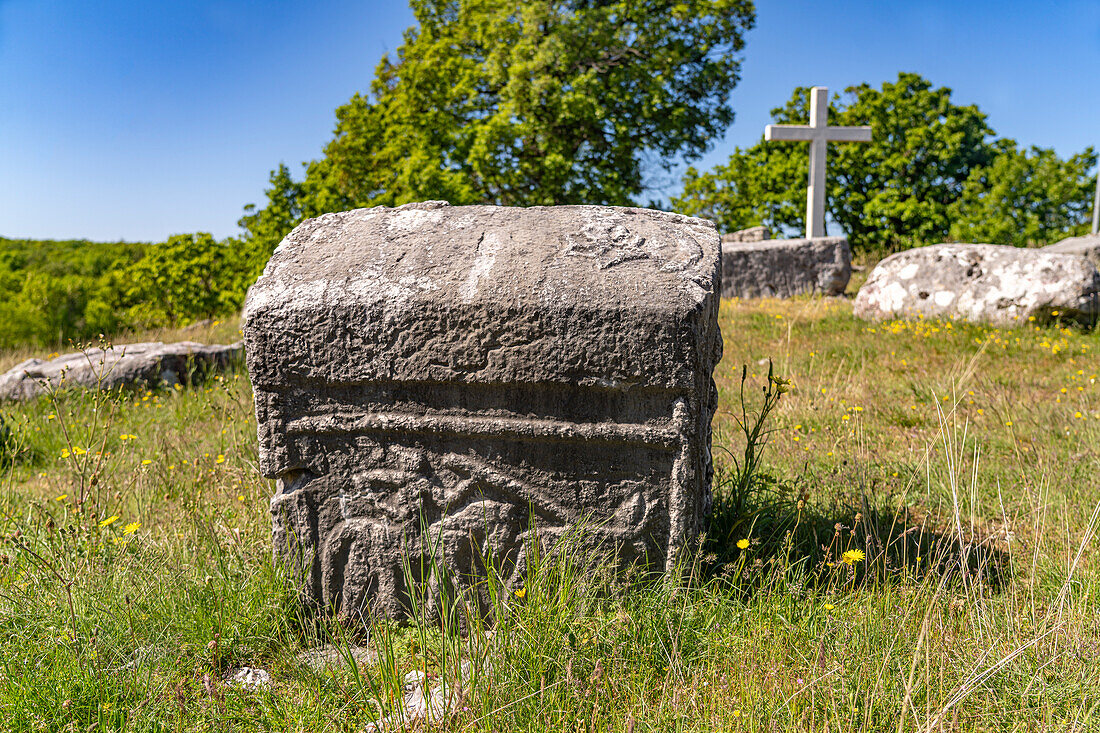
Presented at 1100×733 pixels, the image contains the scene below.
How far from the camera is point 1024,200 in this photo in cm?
1958

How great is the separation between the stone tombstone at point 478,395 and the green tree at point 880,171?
18911 mm

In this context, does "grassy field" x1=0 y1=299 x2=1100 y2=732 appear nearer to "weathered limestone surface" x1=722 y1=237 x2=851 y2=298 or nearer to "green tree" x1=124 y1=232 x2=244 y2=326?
"weathered limestone surface" x1=722 y1=237 x2=851 y2=298

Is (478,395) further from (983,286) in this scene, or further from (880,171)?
(880,171)

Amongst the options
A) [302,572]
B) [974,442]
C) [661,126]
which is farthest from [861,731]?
[661,126]

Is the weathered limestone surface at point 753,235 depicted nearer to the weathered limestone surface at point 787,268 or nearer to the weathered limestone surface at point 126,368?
the weathered limestone surface at point 787,268

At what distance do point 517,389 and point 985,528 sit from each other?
2.24 m

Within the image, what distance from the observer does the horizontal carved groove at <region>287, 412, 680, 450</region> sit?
2.17 meters

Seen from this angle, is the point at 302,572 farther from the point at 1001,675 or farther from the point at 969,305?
the point at 969,305

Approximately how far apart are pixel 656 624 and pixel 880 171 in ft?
72.2

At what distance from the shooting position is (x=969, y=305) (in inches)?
266

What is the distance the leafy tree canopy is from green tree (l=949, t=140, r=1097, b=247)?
0.04 meters

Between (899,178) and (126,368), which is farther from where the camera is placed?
(899,178)

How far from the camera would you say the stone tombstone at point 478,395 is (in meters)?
2.12

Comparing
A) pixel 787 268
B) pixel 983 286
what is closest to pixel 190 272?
pixel 787 268
